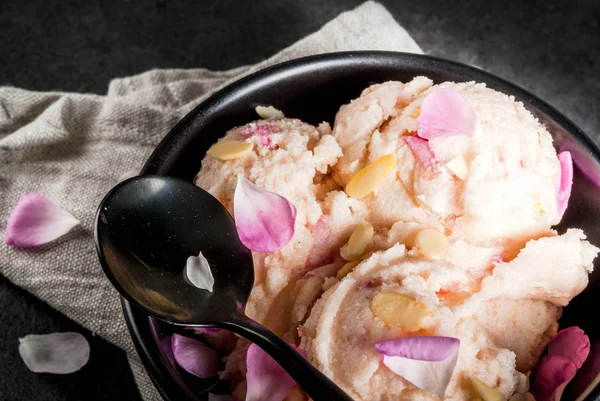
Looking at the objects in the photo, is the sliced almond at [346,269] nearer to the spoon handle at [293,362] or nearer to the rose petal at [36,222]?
the spoon handle at [293,362]

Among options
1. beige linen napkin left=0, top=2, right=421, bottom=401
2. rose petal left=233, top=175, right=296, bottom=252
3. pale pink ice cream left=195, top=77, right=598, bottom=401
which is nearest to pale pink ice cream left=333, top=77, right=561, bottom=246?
pale pink ice cream left=195, top=77, right=598, bottom=401

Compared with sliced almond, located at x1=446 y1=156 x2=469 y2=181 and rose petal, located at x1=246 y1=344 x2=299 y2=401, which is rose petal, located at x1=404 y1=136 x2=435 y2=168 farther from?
rose petal, located at x1=246 y1=344 x2=299 y2=401

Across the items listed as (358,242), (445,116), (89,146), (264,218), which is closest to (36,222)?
(89,146)

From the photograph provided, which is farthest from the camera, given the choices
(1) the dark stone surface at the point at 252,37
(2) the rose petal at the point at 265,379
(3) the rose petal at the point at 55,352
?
(1) the dark stone surface at the point at 252,37

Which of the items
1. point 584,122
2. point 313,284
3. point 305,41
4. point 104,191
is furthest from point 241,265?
point 584,122

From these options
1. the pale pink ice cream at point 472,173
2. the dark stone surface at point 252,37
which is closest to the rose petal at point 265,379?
the pale pink ice cream at point 472,173
